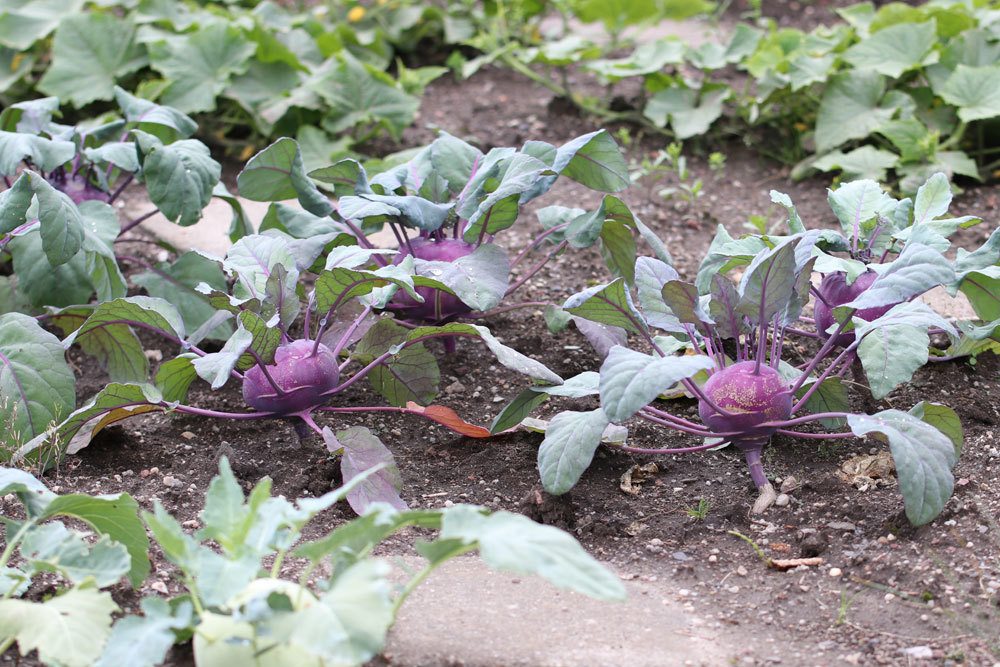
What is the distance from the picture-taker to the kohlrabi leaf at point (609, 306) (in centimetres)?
235

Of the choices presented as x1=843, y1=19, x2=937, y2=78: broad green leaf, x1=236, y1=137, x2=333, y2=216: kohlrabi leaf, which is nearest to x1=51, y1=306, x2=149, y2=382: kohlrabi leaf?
x1=236, y1=137, x2=333, y2=216: kohlrabi leaf

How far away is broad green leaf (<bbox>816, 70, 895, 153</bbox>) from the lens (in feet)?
12.6

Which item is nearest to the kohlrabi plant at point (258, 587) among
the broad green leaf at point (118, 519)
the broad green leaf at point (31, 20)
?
the broad green leaf at point (118, 519)

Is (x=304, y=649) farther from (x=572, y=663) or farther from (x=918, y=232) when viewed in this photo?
(x=918, y=232)

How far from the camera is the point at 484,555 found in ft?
5.14

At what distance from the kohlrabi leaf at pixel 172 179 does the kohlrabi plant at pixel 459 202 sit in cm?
13

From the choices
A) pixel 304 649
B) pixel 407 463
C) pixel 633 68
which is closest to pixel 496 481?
pixel 407 463

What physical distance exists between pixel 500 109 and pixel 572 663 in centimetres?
312

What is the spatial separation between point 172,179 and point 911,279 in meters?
1.74

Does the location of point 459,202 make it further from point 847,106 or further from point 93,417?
point 847,106

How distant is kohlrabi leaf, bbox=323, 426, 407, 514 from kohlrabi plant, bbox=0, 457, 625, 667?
0.56 metres

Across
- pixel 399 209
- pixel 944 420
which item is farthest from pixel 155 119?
pixel 944 420

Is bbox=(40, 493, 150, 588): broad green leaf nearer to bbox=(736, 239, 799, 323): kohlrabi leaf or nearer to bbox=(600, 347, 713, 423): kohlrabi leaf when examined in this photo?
bbox=(600, 347, 713, 423): kohlrabi leaf

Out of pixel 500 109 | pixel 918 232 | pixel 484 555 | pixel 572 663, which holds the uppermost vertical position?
pixel 484 555
